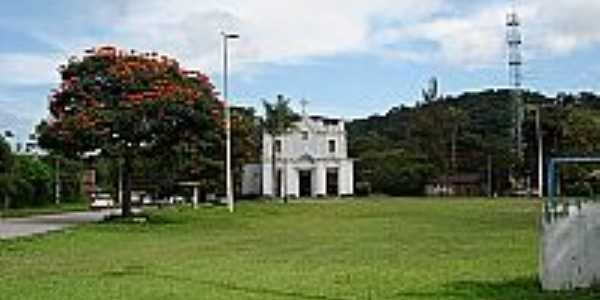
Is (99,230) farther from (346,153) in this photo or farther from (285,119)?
(346,153)

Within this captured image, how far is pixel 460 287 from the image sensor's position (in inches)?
582

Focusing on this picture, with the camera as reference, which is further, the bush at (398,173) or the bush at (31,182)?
the bush at (398,173)

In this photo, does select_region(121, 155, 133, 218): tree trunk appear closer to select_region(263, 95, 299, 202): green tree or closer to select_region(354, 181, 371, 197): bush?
select_region(263, 95, 299, 202): green tree

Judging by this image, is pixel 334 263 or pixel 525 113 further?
pixel 525 113

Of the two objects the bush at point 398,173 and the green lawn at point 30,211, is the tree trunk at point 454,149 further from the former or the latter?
the green lawn at point 30,211

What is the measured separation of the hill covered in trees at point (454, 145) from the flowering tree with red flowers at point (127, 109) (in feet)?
208

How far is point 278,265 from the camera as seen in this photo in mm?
19344

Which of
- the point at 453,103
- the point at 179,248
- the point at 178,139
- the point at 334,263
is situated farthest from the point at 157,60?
the point at 453,103

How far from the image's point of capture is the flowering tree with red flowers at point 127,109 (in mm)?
41156

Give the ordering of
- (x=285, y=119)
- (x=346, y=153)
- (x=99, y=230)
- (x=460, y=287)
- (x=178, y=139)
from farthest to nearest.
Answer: (x=346, y=153)
(x=285, y=119)
(x=178, y=139)
(x=99, y=230)
(x=460, y=287)

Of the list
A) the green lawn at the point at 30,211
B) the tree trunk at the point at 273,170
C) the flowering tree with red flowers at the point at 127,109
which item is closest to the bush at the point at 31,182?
the green lawn at the point at 30,211

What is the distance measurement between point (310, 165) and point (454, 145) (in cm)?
1648

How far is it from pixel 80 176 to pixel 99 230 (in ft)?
184

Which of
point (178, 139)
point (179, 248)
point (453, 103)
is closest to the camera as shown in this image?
point (179, 248)
